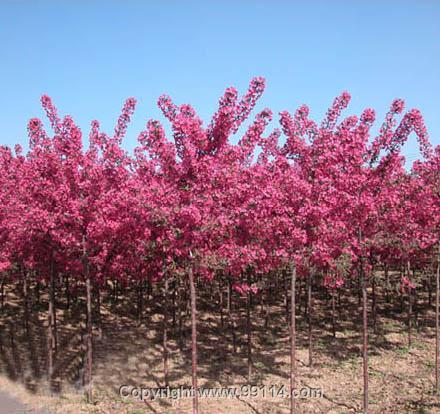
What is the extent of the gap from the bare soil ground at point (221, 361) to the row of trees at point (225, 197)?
1664 millimetres

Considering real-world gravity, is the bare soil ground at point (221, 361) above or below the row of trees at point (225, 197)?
below

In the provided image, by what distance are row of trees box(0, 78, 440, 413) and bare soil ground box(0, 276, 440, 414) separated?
1.66 metres

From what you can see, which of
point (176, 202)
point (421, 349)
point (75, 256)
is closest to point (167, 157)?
point (176, 202)

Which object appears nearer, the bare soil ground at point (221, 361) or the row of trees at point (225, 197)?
the row of trees at point (225, 197)

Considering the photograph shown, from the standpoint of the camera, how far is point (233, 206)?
11961 millimetres

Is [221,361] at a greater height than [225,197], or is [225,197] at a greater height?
[225,197]

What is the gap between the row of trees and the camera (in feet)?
36.3

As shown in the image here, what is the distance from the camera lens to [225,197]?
10891mm

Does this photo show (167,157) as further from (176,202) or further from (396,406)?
(396,406)

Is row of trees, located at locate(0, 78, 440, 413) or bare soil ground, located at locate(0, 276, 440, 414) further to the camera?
bare soil ground, located at locate(0, 276, 440, 414)

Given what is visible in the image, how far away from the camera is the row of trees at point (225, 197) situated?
36.3ft

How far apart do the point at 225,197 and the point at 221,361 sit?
10203 mm

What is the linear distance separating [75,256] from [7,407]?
5145 mm

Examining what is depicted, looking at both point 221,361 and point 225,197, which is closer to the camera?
point 225,197
